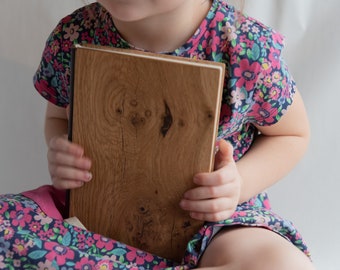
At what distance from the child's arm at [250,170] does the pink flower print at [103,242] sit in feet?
0.31

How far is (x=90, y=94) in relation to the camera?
2.12 ft

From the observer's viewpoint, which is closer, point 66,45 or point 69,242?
point 69,242

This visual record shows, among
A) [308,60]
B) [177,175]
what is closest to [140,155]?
[177,175]

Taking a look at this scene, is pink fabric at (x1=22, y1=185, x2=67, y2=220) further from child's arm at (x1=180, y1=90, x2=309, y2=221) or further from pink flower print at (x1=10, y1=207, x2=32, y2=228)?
child's arm at (x1=180, y1=90, x2=309, y2=221)

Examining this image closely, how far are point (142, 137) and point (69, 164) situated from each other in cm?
10

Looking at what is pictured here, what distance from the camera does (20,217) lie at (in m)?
0.67

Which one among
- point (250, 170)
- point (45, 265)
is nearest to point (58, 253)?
point (45, 265)

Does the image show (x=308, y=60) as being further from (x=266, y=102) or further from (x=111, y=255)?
(x=111, y=255)

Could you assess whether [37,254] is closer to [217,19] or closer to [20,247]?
[20,247]

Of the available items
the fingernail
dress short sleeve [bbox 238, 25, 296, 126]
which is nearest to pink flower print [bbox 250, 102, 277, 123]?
dress short sleeve [bbox 238, 25, 296, 126]

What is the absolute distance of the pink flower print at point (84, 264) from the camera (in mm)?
618

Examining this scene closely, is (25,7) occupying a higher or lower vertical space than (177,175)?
higher

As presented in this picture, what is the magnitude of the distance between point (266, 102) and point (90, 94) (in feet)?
0.71

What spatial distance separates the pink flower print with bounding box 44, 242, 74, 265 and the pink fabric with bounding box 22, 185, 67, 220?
0.23ft
